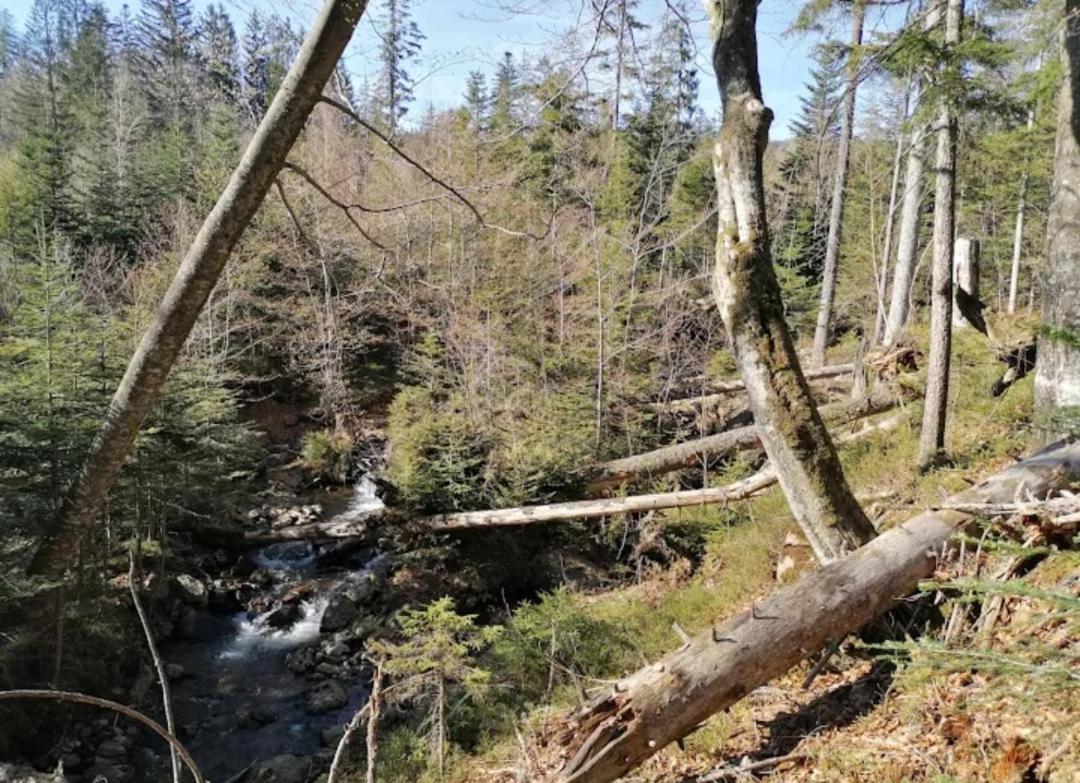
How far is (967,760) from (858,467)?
6441mm

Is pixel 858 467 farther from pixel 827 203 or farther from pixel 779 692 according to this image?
pixel 827 203

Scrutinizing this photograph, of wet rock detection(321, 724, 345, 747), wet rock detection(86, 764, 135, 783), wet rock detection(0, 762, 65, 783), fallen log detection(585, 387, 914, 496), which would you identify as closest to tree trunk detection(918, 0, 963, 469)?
fallen log detection(585, 387, 914, 496)

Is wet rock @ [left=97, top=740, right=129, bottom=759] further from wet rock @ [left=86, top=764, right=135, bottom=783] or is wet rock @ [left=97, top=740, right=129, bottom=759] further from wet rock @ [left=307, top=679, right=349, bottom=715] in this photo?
wet rock @ [left=307, top=679, right=349, bottom=715]

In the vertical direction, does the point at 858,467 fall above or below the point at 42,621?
above

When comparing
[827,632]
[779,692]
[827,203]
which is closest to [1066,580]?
[827,632]

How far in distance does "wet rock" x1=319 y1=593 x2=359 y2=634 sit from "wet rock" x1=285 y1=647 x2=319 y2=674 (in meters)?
0.61

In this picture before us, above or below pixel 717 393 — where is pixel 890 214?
above

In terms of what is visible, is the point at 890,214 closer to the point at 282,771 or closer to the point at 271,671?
the point at 282,771

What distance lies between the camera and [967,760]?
2955 millimetres

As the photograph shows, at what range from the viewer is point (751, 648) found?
3832 mm

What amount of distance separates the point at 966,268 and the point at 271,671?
10099 millimetres

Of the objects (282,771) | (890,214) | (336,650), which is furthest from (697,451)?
(282,771)

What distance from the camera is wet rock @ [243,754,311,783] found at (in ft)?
21.0

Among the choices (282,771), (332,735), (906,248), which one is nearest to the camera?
(282,771)
